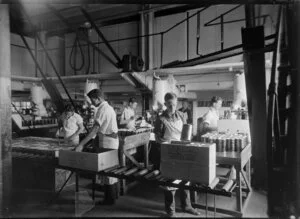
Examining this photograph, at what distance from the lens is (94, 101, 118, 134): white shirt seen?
3369 mm

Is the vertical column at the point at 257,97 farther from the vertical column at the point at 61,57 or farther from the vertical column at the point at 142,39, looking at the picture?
the vertical column at the point at 61,57

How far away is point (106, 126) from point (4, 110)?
1294 millimetres

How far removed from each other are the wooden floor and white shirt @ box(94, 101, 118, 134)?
1.21 metres

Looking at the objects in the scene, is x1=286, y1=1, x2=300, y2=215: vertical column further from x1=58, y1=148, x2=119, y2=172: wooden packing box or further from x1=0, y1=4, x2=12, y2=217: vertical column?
x1=0, y1=4, x2=12, y2=217: vertical column

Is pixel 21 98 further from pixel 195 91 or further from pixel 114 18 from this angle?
pixel 195 91

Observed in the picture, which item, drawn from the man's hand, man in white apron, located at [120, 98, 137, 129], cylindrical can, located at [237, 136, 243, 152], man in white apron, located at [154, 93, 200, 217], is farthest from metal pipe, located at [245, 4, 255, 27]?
man in white apron, located at [120, 98, 137, 129]

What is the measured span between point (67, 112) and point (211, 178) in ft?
11.7

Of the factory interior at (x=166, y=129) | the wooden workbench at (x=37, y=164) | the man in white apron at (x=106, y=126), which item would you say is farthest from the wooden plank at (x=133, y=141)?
the wooden workbench at (x=37, y=164)

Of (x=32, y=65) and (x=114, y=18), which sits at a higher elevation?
(x=114, y=18)

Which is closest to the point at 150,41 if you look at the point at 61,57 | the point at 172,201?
the point at 61,57

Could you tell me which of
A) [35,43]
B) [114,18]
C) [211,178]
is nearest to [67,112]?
[211,178]

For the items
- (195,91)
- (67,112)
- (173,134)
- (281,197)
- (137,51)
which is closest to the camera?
(281,197)

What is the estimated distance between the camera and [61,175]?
14.7 feet

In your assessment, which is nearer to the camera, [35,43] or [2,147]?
[2,147]
